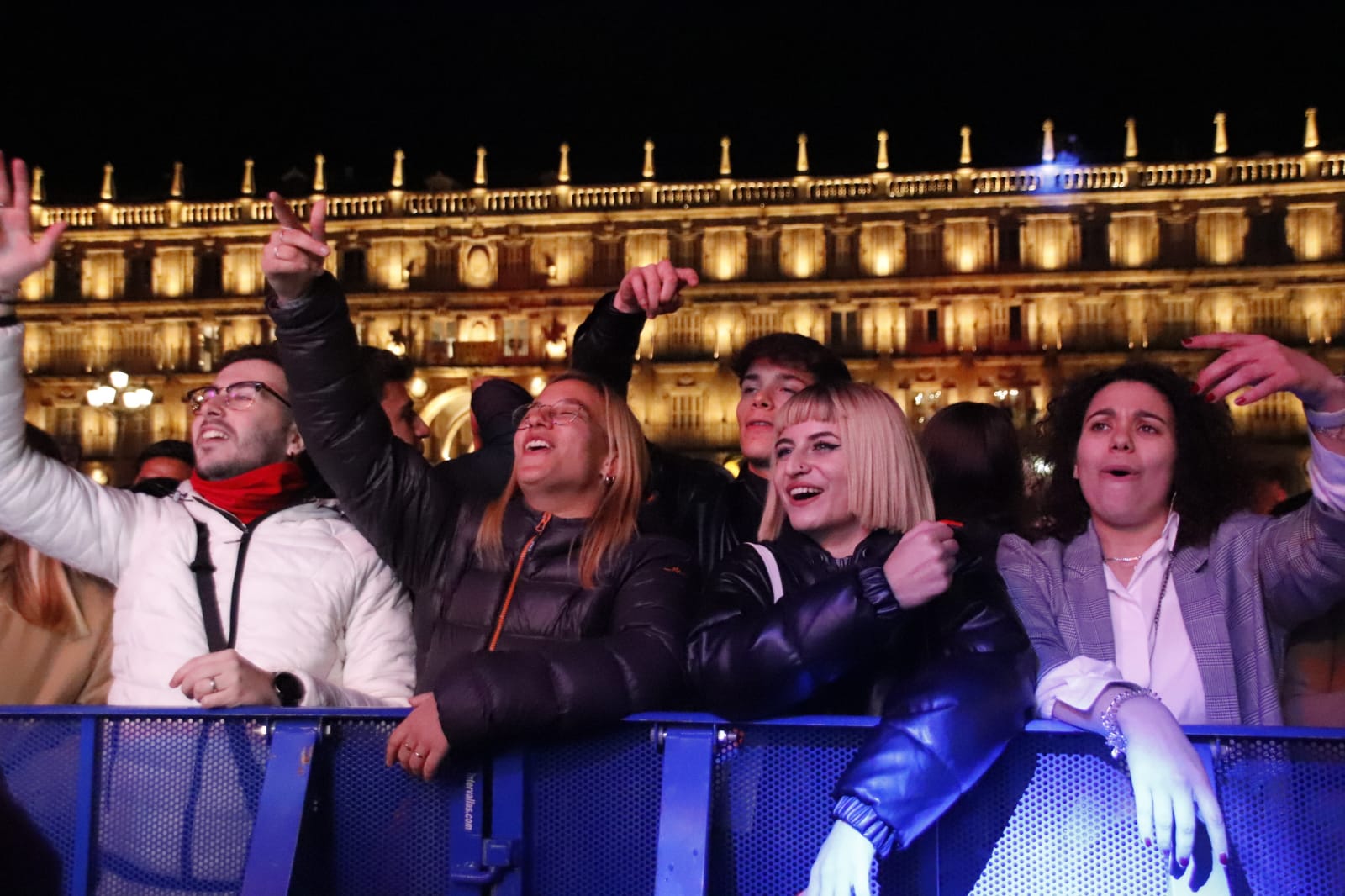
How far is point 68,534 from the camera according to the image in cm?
381

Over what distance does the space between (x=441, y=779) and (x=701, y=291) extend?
34062mm

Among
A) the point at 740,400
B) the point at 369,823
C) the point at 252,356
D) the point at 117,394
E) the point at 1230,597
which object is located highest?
the point at 117,394

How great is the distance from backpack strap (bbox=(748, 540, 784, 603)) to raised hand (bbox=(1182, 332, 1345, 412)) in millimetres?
1049

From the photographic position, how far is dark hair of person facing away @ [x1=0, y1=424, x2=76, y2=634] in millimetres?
4232

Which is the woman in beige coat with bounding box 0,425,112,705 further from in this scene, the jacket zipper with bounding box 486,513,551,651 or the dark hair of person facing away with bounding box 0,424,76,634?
the jacket zipper with bounding box 486,513,551,651

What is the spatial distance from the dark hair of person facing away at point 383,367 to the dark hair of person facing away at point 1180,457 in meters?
2.65

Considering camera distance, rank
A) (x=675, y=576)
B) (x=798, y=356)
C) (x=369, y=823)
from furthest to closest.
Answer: (x=798, y=356)
(x=675, y=576)
(x=369, y=823)

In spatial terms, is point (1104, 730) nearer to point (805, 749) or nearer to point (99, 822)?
point (805, 749)

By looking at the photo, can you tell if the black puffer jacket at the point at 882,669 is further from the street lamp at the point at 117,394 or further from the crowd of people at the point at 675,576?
the street lamp at the point at 117,394

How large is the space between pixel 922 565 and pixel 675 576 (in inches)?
30.7

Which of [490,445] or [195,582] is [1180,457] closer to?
[490,445]

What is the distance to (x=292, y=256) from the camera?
3430mm

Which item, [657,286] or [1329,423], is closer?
[1329,423]

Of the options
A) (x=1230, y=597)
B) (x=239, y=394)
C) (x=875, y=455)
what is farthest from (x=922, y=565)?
(x=239, y=394)
